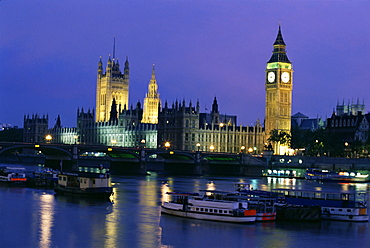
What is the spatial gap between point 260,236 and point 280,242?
6.50 feet

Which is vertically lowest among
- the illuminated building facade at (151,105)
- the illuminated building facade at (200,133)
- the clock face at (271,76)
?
the illuminated building facade at (200,133)

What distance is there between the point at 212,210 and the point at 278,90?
361 feet

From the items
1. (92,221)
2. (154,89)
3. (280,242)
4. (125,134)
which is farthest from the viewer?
(154,89)

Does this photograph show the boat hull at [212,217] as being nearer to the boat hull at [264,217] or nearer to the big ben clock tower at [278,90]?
the boat hull at [264,217]

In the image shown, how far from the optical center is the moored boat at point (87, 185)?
6138cm

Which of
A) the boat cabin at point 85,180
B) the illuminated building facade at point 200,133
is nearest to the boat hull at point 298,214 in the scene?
the boat cabin at point 85,180

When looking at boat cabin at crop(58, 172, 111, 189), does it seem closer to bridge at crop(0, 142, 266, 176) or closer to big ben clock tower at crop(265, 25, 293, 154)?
bridge at crop(0, 142, 266, 176)

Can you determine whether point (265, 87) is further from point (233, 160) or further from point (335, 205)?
point (335, 205)

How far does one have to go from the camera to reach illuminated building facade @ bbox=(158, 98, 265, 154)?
14338 cm

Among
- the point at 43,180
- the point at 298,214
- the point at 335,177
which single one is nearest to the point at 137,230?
the point at 298,214

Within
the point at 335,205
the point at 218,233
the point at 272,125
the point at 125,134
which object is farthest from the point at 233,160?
the point at 218,233

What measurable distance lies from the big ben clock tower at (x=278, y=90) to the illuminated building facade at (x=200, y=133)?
392 cm

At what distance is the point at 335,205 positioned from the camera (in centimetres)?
5134

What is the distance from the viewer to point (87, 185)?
62.1 metres
